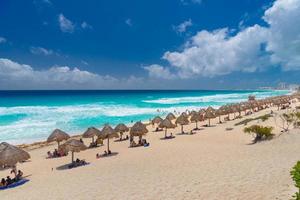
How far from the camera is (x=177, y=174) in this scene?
1084 centimetres

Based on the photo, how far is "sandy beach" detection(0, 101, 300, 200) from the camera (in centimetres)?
866

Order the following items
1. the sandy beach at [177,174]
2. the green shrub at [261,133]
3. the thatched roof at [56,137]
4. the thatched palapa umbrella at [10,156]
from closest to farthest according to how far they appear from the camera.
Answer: the sandy beach at [177,174]
the thatched palapa umbrella at [10,156]
the green shrub at [261,133]
the thatched roof at [56,137]

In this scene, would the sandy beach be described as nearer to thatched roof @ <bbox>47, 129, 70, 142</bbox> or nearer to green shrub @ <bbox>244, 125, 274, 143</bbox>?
green shrub @ <bbox>244, 125, 274, 143</bbox>

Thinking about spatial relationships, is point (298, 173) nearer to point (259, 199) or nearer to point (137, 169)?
point (259, 199)

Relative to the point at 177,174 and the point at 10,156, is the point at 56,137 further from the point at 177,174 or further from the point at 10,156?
the point at 177,174

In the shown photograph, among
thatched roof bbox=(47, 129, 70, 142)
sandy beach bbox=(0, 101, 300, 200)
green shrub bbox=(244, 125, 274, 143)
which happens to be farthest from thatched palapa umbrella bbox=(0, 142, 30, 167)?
green shrub bbox=(244, 125, 274, 143)

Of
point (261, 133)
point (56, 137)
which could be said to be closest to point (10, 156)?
point (56, 137)

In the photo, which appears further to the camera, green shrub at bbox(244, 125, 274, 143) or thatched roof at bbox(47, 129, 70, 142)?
thatched roof at bbox(47, 129, 70, 142)

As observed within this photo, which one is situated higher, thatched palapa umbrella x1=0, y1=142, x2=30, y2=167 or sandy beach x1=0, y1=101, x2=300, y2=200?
thatched palapa umbrella x1=0, y1=142, x2=30, y2=167

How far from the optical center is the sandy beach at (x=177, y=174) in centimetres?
866

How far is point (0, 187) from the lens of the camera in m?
12.2

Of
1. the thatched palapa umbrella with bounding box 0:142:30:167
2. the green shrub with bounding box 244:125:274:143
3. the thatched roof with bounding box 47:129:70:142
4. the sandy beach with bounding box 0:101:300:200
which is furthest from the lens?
the thatched roof with bounding box 47:129:70:142

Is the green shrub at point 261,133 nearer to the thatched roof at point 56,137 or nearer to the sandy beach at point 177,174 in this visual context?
the sandy beach at point 177,174

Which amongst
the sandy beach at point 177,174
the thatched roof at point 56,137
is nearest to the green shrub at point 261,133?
the sandy beach at point 177,174
